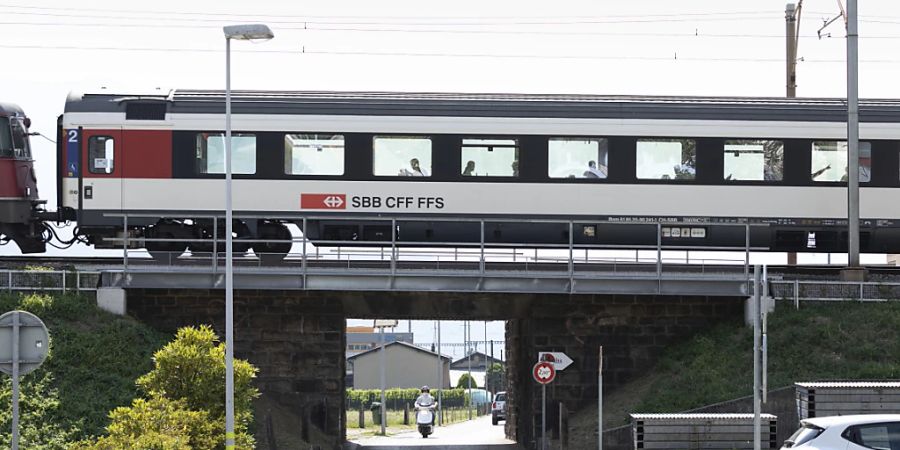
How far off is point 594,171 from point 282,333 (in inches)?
303

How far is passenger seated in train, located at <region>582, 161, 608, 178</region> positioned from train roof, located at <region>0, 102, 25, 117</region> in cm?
1297

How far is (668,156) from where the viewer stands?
103 feet

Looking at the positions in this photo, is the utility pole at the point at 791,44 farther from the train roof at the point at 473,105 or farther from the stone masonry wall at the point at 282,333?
the stone masonry wall at the point at 282,333

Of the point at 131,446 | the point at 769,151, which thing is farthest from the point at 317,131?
the point at 131,446

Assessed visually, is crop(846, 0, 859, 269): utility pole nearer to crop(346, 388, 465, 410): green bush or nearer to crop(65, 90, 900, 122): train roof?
crop(65, 90, 900, 122): train roof

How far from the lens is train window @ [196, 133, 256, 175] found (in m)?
30.9

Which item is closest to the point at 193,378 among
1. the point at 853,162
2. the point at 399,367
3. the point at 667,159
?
the point at 667,159

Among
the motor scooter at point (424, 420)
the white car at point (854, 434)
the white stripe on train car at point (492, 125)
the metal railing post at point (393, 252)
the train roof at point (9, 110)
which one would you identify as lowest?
the motor scooter at point (424, 420)

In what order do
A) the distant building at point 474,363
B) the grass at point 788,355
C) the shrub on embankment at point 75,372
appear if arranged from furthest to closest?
1. the distant building at point 474,363
2. the grass at point 788,355
3. the shrub on embankment at point 75,372

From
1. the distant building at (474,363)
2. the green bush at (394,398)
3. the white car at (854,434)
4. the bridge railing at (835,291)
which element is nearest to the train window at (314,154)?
the bridge railing at (835,291)

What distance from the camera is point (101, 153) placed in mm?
30922

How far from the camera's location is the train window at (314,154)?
3095 centimetres

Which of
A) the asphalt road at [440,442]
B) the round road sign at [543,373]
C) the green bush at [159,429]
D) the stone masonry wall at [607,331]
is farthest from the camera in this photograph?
the asphalt road at [440,442]

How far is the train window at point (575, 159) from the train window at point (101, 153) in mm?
9583
